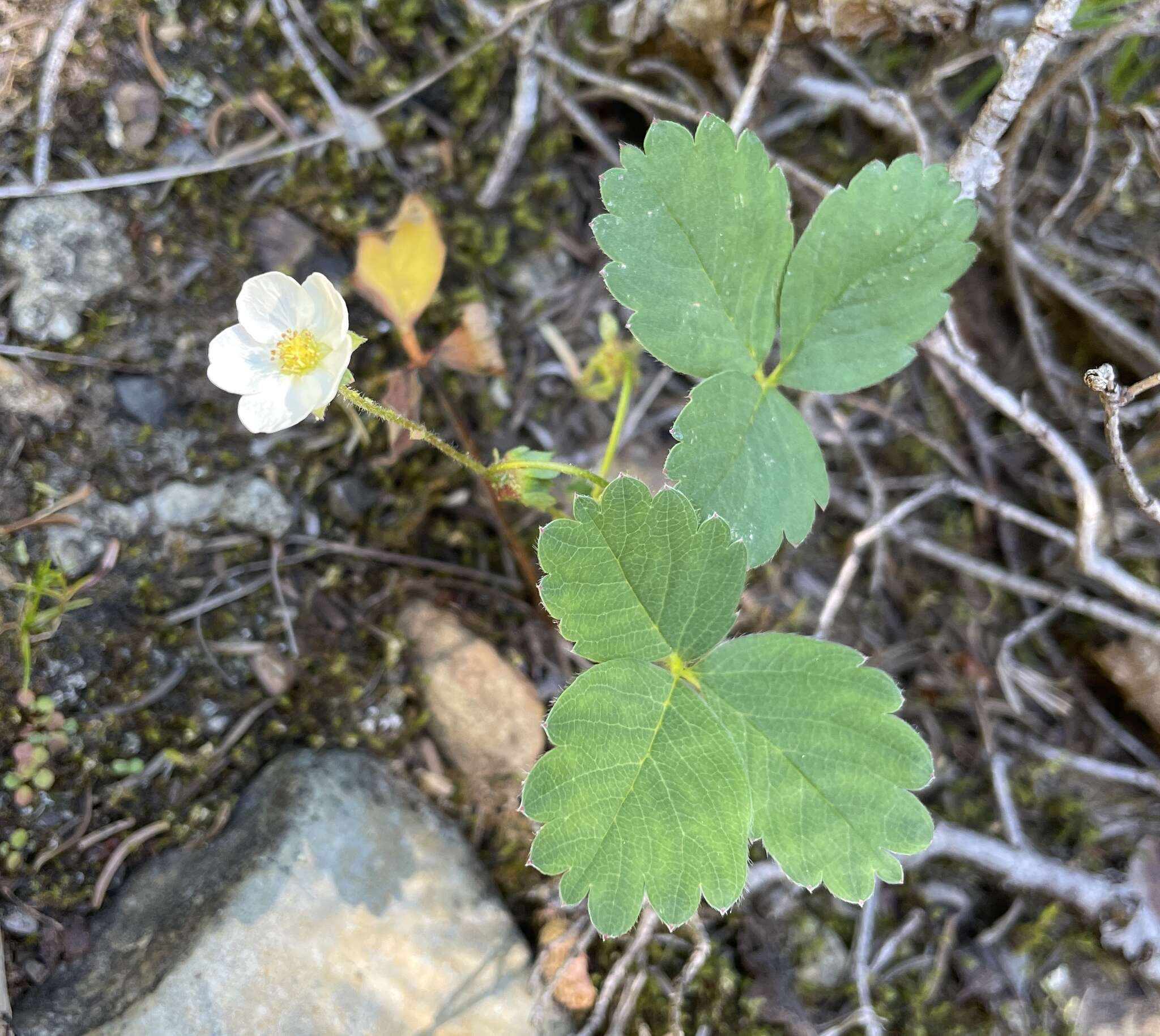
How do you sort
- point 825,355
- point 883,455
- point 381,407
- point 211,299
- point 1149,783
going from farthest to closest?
point 883,455, point 1149,783, point 211,299, point 825,355, point 381,407

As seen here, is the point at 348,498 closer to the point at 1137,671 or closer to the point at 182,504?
the point at 182,504

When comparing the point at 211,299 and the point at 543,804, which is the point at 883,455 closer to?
the point at 543,804

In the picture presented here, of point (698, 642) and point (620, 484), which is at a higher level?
point (620, 484)

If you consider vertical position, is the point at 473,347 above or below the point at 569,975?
above

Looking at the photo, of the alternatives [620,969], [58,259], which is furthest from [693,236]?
[620,969]

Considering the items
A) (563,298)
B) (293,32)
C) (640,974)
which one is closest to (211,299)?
(293,32)

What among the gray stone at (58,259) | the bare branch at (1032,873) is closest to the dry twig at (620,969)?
the bare branch at (1032,873)
